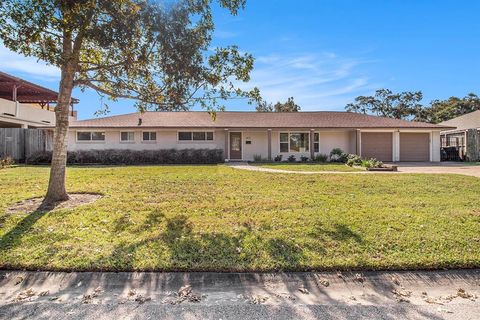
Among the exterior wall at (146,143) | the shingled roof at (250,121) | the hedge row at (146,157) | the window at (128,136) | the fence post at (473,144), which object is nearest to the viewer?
the hedge row at (146,157)

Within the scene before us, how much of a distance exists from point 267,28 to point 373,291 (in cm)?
867

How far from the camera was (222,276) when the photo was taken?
3949 millimetres

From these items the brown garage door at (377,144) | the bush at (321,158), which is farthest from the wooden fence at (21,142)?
the brown garage door at (377,144)

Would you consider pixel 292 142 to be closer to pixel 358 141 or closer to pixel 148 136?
pixel 358 141

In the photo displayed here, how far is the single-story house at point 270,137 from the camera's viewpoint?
75.8 feet

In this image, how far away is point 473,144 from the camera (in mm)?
24656

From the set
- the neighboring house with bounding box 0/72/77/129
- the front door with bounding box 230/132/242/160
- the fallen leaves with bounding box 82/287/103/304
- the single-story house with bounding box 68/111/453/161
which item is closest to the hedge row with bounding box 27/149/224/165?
the single-story house with bounding box 68/111/453/161

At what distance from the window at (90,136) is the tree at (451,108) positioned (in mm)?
44905

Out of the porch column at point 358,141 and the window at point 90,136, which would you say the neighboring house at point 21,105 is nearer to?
the window at point 90,136

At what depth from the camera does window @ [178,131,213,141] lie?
23.8 m

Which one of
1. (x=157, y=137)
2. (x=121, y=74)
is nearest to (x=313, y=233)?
(x=121, y=74)

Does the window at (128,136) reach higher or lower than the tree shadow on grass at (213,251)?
higher

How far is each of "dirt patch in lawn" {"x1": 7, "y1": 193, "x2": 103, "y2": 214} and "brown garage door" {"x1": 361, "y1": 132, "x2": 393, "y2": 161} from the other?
2057cm

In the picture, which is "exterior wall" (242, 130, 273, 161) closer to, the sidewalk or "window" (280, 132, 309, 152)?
"window" (280, 132, 309, 152)
